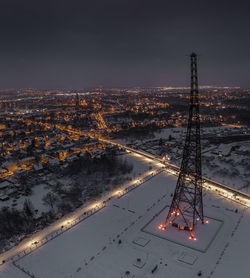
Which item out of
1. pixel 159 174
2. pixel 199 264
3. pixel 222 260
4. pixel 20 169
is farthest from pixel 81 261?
pixel 20 169

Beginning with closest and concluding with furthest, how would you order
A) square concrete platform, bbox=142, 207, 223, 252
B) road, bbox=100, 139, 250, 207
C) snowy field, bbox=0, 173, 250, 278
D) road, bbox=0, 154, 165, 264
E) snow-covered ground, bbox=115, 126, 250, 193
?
snowy field, bbox=0, 173, 250, 278 < road, bbox=0, 154, 165, 264 < square concrete platform, bbox=142, 207, 223, 252 < road, bbox=100, 139, 250, 207 < snow-covered ground, bbox=115, 126, 250, 193

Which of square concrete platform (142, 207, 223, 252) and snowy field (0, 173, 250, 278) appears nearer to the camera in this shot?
snowy field (0, 173, 250, 278)

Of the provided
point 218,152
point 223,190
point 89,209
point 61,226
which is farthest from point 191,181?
point 218,152

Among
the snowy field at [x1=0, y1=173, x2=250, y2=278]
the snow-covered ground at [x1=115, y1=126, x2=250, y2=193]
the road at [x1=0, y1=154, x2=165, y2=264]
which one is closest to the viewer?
the snowy field at [x1=0, y1=173, x2=250, y2=278]

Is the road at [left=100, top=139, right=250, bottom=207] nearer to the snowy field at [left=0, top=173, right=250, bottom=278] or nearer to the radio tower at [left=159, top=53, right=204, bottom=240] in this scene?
the snowy field at [left=0, top=173, right=250, bottom=278]

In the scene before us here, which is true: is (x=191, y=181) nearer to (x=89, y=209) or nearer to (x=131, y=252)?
(x=131, y=252)

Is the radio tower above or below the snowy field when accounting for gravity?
above

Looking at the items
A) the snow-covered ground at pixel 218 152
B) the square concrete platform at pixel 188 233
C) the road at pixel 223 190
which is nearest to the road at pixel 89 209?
the road at pixel 223 190

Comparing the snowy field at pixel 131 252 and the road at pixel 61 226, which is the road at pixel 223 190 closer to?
the snowy field at pixel 131 252

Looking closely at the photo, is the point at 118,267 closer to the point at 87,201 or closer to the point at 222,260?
the point at 222,260

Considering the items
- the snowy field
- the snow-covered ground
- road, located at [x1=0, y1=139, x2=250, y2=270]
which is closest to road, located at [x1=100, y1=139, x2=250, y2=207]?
road, located at [x1=0, y1=139, x2=250, y2=270]
